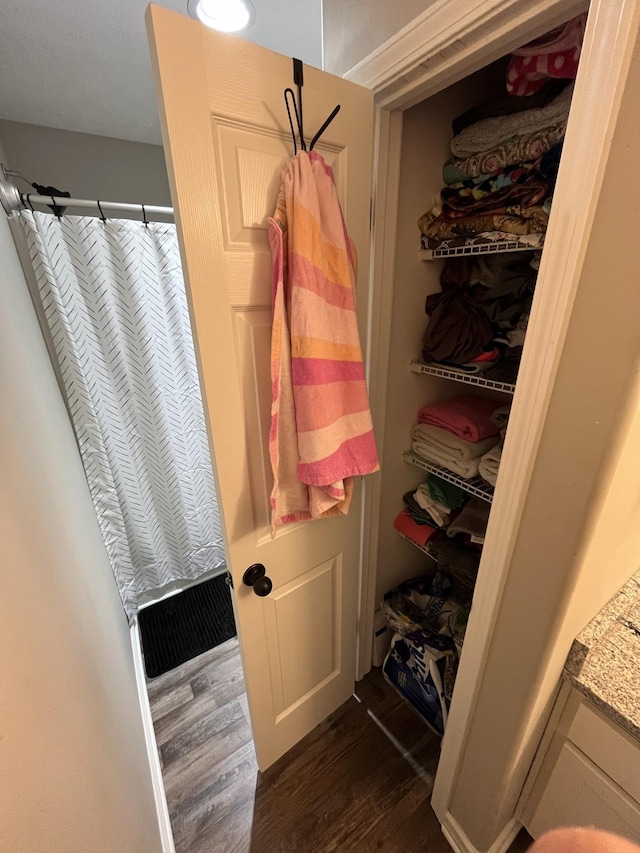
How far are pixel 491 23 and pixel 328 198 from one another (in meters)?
0.38

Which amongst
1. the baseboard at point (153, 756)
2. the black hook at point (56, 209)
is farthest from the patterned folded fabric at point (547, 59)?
the baseboard at point (153, 756)

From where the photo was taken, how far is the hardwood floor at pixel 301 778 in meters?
1.17

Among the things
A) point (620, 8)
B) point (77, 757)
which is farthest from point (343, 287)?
point (77, 757)

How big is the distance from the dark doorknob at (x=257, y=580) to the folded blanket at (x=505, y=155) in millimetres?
1255

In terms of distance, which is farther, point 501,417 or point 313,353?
point 501,417

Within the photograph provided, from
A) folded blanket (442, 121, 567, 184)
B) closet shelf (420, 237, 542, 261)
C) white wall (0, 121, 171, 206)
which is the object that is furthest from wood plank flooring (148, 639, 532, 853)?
white wall (0, 121, 171, 206)

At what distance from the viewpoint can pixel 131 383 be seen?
163cm

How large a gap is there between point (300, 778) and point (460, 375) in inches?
59.9

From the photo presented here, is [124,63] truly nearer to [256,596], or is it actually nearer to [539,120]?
[539,120]

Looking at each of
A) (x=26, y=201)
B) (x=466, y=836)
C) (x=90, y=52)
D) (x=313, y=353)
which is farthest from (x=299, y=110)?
(x=466, y=836)

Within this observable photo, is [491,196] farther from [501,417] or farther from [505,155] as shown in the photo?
[501,417]

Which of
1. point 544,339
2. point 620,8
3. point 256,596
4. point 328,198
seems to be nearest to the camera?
point 620,8

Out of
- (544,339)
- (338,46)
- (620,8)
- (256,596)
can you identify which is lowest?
(256,596)

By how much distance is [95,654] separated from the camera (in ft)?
2.85
